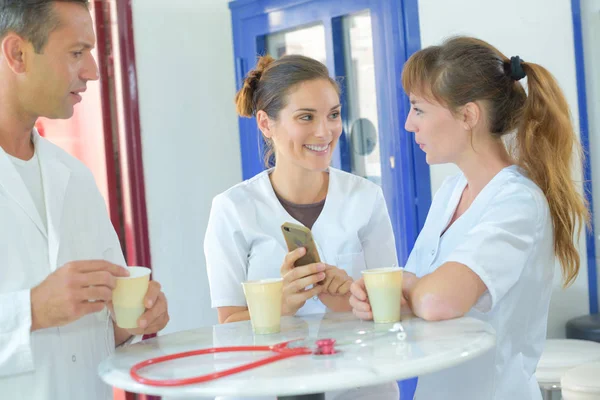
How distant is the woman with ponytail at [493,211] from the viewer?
5.32 feet

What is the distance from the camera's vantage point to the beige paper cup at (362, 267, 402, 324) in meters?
1.61

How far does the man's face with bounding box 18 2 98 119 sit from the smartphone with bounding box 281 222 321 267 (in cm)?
60

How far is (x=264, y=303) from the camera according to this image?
64.4 inches

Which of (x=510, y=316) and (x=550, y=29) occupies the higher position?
(x=550, y=29)

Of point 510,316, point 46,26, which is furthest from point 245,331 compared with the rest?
point 46,26

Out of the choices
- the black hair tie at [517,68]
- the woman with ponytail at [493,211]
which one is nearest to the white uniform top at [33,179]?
the woman with ponytail at [493,211]

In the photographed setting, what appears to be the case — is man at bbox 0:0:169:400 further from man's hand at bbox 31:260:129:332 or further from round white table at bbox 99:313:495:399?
round white table at bbox 99:313:495:399

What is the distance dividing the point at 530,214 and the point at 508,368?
1.20ft

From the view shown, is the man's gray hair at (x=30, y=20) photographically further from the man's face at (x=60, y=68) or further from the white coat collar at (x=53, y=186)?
the white coat collar at (x=53, y=186)

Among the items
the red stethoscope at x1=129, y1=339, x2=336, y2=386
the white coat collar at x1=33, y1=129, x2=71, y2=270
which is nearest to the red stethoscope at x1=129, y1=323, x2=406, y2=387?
the red stethoscope at x1=129, y1=339, x2=336, y2=386

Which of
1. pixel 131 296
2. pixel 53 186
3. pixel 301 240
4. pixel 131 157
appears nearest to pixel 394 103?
pixel 131 157

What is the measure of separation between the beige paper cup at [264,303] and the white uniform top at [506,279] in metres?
0.39

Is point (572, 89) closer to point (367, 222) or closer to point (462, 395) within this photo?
point (367, 222)

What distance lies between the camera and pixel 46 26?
1741 mm
